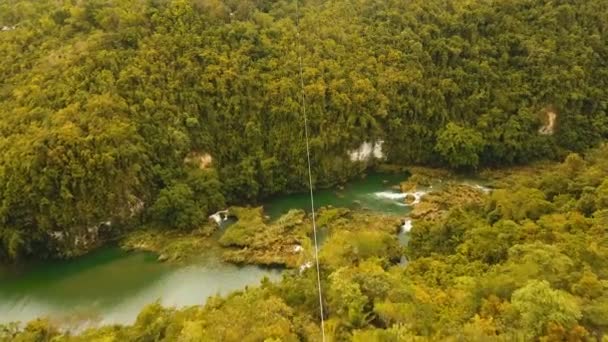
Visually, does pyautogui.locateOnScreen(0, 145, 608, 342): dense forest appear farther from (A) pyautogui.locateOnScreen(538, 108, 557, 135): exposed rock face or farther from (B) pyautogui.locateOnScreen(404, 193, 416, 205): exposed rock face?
(A) pyautogui.locateOnScreen(538, 108, 557, 135): exposed rock face

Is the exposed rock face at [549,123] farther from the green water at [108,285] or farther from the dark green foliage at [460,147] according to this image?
the green water at [108,285]

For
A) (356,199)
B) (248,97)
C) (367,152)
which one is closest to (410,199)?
(356,199)

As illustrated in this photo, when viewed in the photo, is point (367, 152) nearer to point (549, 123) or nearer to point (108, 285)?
point (549, 123)

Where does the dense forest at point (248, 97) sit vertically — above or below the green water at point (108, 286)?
above

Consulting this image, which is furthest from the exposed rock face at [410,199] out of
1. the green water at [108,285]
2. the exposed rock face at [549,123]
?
the exposed rock face at [549,123]

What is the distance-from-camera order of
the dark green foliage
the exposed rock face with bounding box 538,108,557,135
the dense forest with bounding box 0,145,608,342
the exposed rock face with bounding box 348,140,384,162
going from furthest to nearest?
the exposed rock face with bounding box 538,108,557,135 < the exposed rock face with bounding box 348,140,384,162 < the dark green foliage < the dense forest with bounding box 0,145,608,342

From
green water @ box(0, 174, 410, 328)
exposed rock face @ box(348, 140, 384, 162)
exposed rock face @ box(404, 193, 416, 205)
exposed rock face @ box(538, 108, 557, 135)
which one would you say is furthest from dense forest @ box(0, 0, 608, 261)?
exposed rock face @ box(404, 193, 416, 205)

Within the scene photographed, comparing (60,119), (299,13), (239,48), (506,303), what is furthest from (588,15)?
(60,119)
